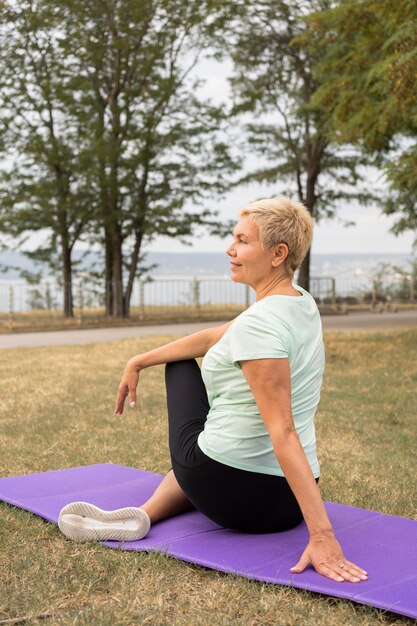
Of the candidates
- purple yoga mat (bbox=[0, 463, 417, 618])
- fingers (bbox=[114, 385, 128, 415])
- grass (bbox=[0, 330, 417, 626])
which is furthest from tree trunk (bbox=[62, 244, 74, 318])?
fingers (bbox=[114, 385, 128, 415])

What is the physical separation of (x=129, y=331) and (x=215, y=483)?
16349 millimetres

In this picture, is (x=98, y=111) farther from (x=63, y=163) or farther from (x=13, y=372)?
(x=13, y=372)

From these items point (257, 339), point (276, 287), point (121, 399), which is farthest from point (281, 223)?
point (121, 399)

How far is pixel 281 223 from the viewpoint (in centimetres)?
336

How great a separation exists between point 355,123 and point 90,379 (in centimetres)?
505

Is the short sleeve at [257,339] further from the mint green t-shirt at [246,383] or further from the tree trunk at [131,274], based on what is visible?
the tree trunk at [131,274]

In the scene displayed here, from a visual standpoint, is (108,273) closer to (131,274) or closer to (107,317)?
(131,274)

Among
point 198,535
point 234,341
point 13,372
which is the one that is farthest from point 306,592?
point 13,372

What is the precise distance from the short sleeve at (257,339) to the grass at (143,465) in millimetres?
845

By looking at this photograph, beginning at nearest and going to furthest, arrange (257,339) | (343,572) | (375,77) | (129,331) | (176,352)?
(343,572), (257,339), (176,352), (375,77), (129,331)

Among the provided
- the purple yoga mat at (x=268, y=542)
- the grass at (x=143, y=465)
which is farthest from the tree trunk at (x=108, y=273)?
the purple yoga mat at (x=268, y=542)

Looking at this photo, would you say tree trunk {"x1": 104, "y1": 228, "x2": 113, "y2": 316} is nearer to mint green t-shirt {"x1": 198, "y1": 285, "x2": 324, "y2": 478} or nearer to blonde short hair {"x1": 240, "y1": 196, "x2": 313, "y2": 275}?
mint green t-shirt {"x1": 198, "y1": 285, "x2": 324, "y2": 478}

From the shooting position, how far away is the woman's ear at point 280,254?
3.37 m

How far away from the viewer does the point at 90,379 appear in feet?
32.7
